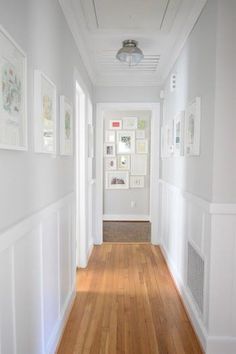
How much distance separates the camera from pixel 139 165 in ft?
18.9

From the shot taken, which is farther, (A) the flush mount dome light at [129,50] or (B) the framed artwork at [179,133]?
(A) the flush mount dome light at [129,50]

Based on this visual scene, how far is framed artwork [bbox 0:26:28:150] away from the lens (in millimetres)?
1020

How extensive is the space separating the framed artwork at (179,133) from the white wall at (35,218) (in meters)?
1.06

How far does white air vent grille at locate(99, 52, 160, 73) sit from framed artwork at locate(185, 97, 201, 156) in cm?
118

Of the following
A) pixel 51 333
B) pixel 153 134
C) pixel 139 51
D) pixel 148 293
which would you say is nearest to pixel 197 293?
pixel 148 293

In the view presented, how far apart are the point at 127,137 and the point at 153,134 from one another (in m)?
1.48

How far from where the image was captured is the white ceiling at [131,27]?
208 cm

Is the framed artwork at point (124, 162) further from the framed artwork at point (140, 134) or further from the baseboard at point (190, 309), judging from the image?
the baseboard at point (190, 309)

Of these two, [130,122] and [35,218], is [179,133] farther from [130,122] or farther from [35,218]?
[130,122]

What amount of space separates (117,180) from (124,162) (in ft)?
1.31

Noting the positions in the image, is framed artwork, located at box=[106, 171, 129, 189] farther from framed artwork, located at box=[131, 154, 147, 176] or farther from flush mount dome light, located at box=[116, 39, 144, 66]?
flush mount dome light, located at box=[116, 39, 144, 66]

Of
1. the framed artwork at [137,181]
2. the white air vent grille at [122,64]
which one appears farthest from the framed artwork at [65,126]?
the framed artwork at [137,181]

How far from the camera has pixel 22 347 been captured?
129 cm

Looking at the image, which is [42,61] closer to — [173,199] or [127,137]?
[173,199]
